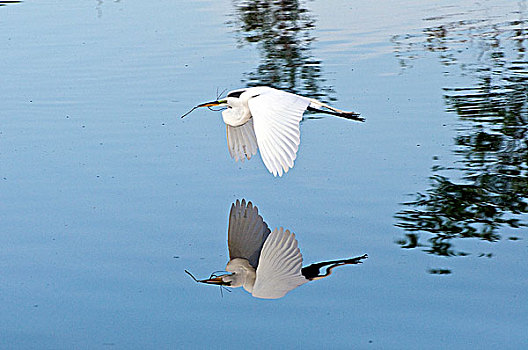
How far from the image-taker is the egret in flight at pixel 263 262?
419 cm

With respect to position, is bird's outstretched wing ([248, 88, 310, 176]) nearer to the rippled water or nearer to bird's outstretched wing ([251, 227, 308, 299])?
bird's outstretched wing ([251, 227, 308, 299])

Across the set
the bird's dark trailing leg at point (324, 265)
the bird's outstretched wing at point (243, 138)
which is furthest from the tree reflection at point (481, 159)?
the bird's outstretched wing at point (243, 138)

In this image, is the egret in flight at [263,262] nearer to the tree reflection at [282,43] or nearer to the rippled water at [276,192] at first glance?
the rippled water at [276,192]

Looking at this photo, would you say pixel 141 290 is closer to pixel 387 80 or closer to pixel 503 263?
pixel 503 263

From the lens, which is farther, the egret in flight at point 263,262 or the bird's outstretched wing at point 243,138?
the bird's outstretched wing at point 243,138

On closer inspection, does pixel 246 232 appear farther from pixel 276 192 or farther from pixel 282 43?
pixel 282 43

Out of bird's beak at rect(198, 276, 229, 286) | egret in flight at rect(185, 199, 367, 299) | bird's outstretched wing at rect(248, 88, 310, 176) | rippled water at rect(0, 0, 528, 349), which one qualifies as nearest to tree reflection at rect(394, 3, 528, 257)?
rippled water at rect(0, 0, 528, 349)

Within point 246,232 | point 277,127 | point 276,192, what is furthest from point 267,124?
point 276,192

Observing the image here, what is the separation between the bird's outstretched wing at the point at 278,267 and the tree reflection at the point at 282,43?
10.3ft

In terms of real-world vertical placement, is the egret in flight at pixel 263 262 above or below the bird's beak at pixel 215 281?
below

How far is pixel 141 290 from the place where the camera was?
4.19 metres

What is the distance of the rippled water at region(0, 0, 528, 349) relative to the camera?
3.79 meters

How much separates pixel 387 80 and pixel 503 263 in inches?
165

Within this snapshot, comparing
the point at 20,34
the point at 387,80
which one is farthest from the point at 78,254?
the point at 20,34
